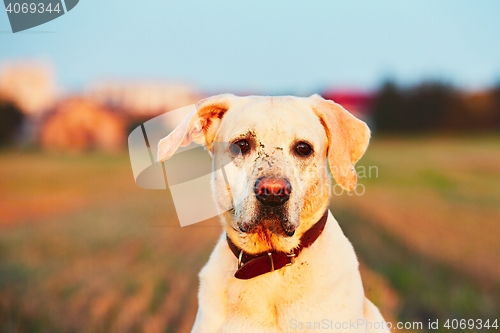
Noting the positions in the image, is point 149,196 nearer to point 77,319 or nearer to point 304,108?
point 77,319

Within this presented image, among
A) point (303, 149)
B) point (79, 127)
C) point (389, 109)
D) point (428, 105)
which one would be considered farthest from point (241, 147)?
point (428, 105)

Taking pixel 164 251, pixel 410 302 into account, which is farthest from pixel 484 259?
pixel 164 251

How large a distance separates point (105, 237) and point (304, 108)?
8604mm

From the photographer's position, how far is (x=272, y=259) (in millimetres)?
3598

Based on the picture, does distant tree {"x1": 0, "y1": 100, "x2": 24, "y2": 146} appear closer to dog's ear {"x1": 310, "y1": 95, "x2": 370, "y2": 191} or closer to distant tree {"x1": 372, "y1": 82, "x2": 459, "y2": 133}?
distant tree {"x1": 372, "y1": 82, "x2": 459, "y2": 133}

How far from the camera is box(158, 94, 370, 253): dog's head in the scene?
3443 millimetres

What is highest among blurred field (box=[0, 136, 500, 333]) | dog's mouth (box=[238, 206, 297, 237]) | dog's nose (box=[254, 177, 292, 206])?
dog's nose (box=[254, 177, 292, 206])

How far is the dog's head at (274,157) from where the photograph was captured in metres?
3.44

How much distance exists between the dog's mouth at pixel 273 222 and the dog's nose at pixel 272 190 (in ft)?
0.19

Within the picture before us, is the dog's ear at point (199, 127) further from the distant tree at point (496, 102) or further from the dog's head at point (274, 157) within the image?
the distant tree at point (496, 102)

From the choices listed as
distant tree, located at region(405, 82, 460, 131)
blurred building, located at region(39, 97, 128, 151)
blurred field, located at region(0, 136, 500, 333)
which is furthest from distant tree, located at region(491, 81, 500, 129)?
blurred building, located at region(39, 97, 128, 151)

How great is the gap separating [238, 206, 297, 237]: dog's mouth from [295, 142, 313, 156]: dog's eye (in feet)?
1.50

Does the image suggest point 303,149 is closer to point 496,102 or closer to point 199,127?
point 199,127

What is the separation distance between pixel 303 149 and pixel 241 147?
40 centimetres
